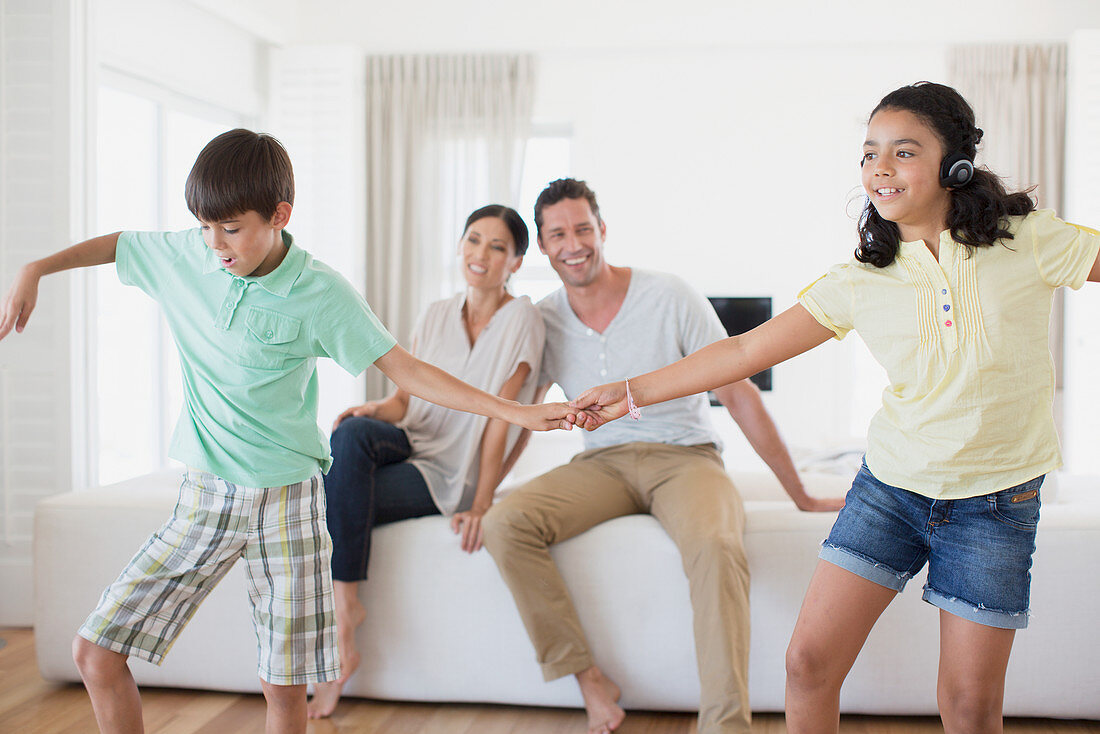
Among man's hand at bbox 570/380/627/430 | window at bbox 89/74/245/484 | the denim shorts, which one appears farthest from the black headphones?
window at bbox 89/74/245/484

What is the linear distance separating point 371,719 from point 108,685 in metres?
A: 0.72

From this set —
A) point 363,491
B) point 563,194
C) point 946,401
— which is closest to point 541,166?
point 563,194

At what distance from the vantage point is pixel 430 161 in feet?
17.2

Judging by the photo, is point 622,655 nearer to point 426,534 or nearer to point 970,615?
point 426,534

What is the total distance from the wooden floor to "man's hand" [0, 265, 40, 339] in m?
0.97

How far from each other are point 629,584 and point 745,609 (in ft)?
0.92

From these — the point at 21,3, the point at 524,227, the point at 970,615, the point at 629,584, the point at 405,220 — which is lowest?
the point at 629,584

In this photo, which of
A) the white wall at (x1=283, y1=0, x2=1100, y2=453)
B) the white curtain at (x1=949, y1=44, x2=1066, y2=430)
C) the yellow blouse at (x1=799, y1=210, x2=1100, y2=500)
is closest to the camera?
the yellow blouse at (x1=799, y1=210, x2=1100, y2=500)

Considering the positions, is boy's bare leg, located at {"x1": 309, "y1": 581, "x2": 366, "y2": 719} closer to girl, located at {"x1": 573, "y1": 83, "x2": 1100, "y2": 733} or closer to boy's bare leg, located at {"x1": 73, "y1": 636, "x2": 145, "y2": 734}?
boy's bare leg, located at {"x1": 73, "y1": 636, "x2": 145, "y2": 734}

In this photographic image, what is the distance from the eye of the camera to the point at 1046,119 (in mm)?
4793

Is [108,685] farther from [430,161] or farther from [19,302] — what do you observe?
[430,161]

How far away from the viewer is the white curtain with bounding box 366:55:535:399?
16.9 ft

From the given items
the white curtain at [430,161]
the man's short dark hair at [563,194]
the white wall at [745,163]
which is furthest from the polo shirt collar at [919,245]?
the white curtain at [430,161]

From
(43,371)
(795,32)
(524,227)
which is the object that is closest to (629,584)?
(524,227)
